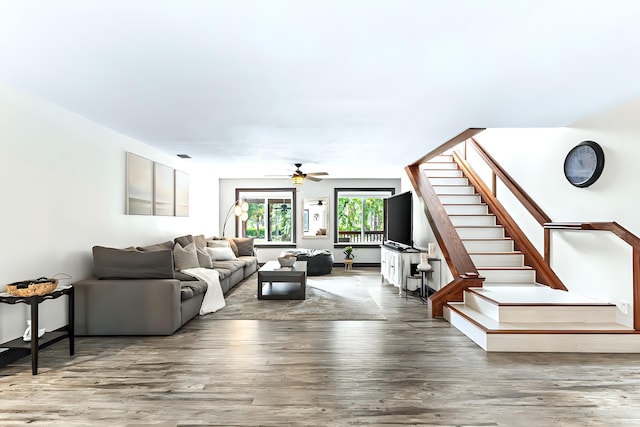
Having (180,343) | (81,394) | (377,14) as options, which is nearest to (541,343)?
(377,14)

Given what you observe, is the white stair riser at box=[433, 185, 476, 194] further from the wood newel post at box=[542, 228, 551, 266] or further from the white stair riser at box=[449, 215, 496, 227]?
the wood newel post at box=[542, 228, 551, 266]

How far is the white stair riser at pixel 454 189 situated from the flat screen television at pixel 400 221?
77 centimetres

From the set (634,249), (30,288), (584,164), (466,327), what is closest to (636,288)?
(634,249)

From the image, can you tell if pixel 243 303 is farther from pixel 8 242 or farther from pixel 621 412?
pixel 621 412

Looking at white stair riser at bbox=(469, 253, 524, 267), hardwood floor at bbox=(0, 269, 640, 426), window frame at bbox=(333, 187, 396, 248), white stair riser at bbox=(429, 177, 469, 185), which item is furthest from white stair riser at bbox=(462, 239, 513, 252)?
window frame at bbox=(333, 187, 396, 248)

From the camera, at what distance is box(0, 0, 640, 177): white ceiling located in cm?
197

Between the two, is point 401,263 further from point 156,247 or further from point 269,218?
point 269,218

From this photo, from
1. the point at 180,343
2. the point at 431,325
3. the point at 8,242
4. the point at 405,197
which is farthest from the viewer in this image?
the point at 405,197

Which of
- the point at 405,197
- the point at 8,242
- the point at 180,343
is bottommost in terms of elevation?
the point at 180,343

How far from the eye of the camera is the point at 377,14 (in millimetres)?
1978

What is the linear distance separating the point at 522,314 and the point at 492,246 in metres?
1.84

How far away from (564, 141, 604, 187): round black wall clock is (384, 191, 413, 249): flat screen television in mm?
2323

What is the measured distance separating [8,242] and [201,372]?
2.05 m

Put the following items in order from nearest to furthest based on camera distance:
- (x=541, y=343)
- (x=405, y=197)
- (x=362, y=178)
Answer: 1. (x=541, y=343)
2. (x=405, y=197)
3. (x=362, y=178)
